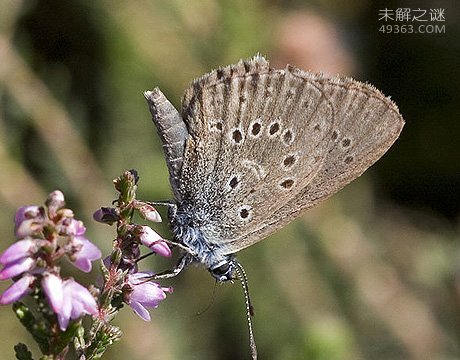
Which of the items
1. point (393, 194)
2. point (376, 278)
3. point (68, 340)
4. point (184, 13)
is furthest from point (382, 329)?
point (68, 340)

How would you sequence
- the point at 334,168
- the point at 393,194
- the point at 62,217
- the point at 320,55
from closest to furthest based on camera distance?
the point at 62,217, the point at 334,168, the point at 320,55, the point at 393,194

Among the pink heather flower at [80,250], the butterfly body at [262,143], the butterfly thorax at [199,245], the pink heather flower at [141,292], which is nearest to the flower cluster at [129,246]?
the pink heather flower at [141,292]

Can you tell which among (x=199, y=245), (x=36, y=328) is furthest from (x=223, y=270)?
(x=36, y=328)

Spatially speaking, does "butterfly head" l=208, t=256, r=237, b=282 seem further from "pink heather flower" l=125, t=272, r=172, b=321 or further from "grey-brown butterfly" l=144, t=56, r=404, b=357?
"pink heather flower" l=125, t=272, r=172, b=321

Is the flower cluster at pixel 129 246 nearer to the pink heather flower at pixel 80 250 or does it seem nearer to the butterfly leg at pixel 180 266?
the pink heather flower at pixel 80 250

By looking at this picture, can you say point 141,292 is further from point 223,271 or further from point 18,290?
point 223,271

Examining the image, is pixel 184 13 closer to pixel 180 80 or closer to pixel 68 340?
pixel 180 80

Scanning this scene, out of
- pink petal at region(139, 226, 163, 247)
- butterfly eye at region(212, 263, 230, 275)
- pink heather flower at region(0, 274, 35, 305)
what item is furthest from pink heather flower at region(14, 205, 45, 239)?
butterfly eye at region(212, 263, 230, 275)
